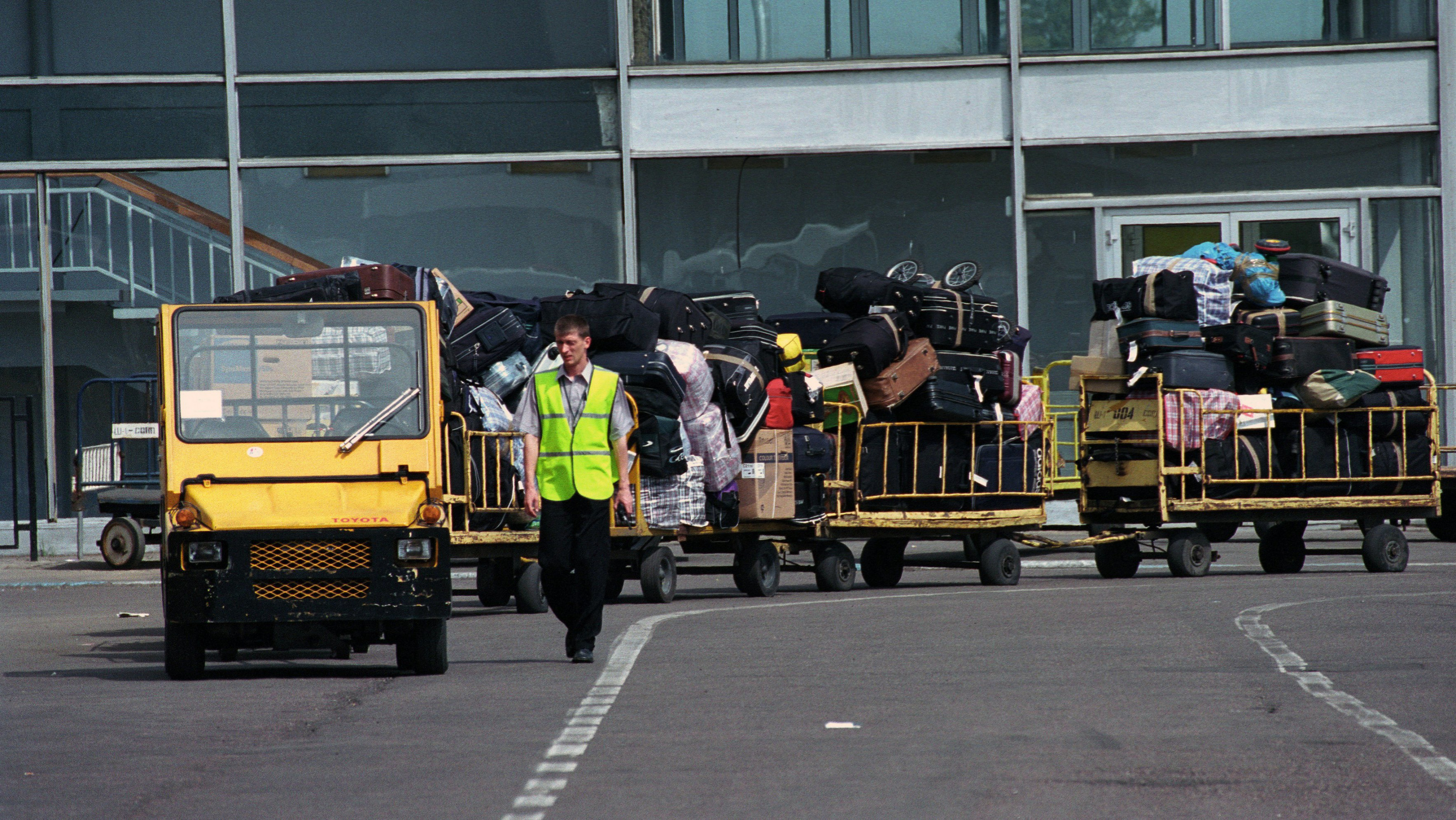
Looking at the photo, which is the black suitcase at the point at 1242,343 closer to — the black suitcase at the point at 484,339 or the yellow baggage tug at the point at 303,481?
the black suitcase at the point at 484,339

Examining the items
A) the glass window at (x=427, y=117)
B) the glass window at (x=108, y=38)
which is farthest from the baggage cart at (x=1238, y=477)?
the glass window at (x=108, y=38)

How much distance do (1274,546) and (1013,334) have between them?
3.05 m

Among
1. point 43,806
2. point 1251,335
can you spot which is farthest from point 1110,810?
point 1251,335

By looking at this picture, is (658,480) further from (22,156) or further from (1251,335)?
(22,156)

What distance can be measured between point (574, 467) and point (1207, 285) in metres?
8.20

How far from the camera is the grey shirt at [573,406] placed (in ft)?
34.2

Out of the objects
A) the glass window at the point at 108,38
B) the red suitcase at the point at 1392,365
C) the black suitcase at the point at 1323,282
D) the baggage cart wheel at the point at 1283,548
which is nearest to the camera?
the red suitcase at the point at 1392,365

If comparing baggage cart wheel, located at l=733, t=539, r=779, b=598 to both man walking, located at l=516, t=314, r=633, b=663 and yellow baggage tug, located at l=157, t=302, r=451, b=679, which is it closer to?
man walking, located at l=516, t=314, r=633, b=663

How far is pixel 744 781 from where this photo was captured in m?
6.36

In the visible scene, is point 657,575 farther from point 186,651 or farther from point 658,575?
point 186,651

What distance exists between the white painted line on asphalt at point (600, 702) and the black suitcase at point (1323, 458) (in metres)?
2.71

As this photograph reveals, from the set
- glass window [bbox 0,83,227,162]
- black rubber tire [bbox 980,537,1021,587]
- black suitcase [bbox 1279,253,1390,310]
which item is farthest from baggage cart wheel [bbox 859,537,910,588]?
glass window [bbox 0,83,227,162]

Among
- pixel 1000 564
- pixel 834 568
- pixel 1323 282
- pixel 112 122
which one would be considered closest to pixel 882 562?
pixel 834 568

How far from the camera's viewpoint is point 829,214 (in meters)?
23.9
